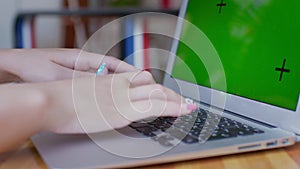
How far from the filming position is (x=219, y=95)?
76 cm

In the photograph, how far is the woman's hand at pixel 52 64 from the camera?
725 millimetres

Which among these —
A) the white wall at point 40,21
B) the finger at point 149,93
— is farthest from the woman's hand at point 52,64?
the white wall at point 40,21

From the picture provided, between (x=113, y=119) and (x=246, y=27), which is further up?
(x=246, y=27)

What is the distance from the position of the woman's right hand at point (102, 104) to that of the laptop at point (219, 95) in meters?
0.03

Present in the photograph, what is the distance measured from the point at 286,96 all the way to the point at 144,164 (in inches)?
10.4

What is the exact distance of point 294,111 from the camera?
1.98 feet

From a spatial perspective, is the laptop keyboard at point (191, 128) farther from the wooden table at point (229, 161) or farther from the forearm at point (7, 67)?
the forearm at point (7, 67)

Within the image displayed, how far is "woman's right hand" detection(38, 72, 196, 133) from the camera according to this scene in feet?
1.74

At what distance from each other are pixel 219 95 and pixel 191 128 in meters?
0.19

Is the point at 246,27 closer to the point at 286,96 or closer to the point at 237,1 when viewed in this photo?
the point at 237,1

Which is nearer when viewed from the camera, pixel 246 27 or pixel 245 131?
pixel 245 131

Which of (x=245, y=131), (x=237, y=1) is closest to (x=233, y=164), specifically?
(x=245, y=131)

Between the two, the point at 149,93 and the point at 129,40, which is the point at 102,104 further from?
the point at 129,40

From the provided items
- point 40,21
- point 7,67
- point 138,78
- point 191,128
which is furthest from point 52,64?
point 40,21
